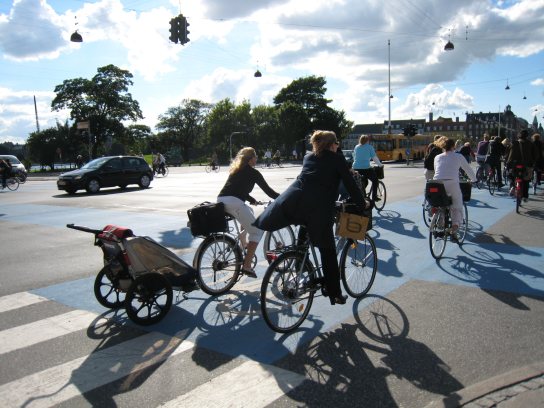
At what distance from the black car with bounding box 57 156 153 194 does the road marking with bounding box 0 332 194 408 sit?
1664 cm

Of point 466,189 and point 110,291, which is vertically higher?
point 466,189

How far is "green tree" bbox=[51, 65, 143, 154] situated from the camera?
57312 millimetres

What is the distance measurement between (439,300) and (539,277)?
1.72 m

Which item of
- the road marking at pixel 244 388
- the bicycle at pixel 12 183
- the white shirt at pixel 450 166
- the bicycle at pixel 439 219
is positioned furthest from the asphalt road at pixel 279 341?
the bicycle at pixel 12 183

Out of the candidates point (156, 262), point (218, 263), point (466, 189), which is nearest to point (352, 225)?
point (218, 263)

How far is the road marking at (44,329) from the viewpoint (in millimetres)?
4141

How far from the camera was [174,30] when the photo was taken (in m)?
15.3

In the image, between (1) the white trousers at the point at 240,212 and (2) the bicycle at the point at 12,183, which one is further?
(2) the bicycle at the point at 12,183

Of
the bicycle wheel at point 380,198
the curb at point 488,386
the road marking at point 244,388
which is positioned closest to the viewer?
the curb at point 488,386

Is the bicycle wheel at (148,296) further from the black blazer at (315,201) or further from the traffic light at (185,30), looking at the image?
the traffic light at (185,30)

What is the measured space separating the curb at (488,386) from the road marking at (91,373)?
2.09m

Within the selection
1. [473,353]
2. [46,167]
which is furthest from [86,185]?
[46,167]

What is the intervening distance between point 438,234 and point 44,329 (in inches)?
213

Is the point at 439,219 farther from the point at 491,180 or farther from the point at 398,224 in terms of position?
the point at 491,180
